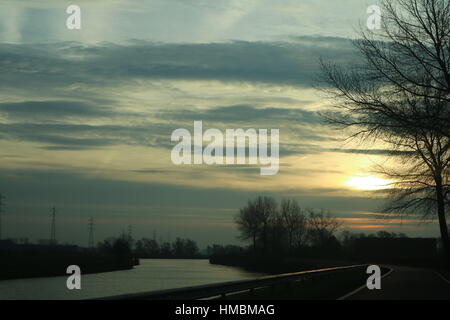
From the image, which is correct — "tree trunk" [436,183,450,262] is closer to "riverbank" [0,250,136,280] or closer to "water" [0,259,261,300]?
"water" [0,259,261,300]

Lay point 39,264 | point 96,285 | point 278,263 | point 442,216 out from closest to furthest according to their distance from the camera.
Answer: point 442,216 < point 96,285 < point 39,264 < point 278,263

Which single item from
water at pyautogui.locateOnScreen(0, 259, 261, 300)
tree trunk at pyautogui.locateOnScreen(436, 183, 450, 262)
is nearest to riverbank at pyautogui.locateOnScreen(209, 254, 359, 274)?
water at pyautogui.locateOnScreen(0, 259, 261, 300)

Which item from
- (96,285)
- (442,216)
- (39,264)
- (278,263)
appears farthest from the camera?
(278,263)

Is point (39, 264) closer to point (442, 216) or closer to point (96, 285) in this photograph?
point (96, 285)

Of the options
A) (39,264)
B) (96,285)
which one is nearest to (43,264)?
(39,264)

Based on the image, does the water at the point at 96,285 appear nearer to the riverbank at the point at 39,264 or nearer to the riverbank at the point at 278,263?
the riverbank at the point at 39,264

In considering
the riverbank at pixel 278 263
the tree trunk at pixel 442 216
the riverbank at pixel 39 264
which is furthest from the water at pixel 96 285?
the tree trunk at pixel 442 216

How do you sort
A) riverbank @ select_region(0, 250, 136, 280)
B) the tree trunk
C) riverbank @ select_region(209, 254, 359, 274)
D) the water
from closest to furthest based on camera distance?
the tree trunk
the water
riverbank @ select_region(0, 250, 136, 280)
riverbank @ select_region(209, 254, 359, 274)

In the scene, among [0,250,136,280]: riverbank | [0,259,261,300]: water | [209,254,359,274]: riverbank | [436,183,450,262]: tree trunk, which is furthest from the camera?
[209,254,359,274]: riverbank

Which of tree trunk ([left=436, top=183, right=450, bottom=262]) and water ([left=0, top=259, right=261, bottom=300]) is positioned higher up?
tree trunk ([left=436, top=183, right=450, bottom=262])

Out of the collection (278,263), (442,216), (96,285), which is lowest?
(278,263)

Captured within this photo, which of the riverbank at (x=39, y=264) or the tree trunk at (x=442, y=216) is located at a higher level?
the tree trunk at (x=442, y=216)
